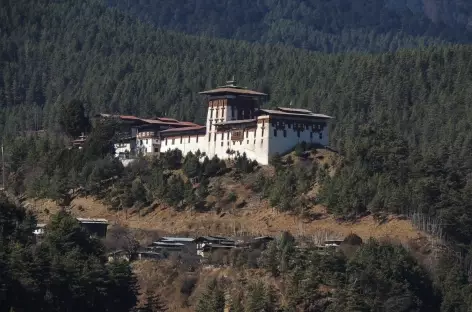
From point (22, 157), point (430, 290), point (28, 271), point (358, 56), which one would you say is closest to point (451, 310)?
point (430, 290)

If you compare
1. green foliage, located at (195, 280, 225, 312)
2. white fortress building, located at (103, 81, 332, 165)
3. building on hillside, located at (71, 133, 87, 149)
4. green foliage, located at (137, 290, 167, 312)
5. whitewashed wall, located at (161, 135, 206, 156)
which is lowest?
green foliage, located at (137, 290, 167, 312)

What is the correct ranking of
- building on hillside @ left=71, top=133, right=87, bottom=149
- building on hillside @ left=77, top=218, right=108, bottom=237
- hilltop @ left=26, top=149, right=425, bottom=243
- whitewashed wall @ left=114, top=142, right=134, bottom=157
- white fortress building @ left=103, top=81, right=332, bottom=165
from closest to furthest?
1. hilltop @ left=26, top=149, right=425, bottom=243
2. building on hillside @ left=77, top=218, right=108, bottom=237
3. white fortress building @ left=103, top=81, right=332, bottom=165
4. whitewashed wall @ left=114, top=142, right=134, bottom=157
5. building on hillside @ left=71, top=133, right=87, bottom=149

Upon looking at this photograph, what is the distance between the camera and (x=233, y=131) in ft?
449

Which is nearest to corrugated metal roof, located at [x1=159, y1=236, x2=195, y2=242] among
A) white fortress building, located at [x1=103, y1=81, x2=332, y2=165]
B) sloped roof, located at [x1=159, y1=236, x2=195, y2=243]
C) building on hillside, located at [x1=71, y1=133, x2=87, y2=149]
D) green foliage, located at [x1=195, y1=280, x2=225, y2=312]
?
sloped roof, located at [x1=159, y1=236, x2=195, y2=243]

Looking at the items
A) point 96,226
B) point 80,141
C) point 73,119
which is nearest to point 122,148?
point 80,141

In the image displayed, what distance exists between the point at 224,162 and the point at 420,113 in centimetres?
3379

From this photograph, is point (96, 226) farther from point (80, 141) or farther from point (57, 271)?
point (57, 271)

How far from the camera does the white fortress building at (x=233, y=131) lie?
134 meters

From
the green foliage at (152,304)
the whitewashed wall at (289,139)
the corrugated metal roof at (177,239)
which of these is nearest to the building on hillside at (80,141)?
the whitewashed wall at (289,139)

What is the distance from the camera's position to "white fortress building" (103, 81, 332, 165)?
134125 millimetres

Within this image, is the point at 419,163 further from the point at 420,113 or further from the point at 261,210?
the point at 420,113

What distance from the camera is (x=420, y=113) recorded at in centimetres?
16300

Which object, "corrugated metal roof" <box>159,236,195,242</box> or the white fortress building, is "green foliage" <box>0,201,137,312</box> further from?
the white fortress building

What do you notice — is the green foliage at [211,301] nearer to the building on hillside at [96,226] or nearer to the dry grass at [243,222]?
the dry grass at [243,222]
